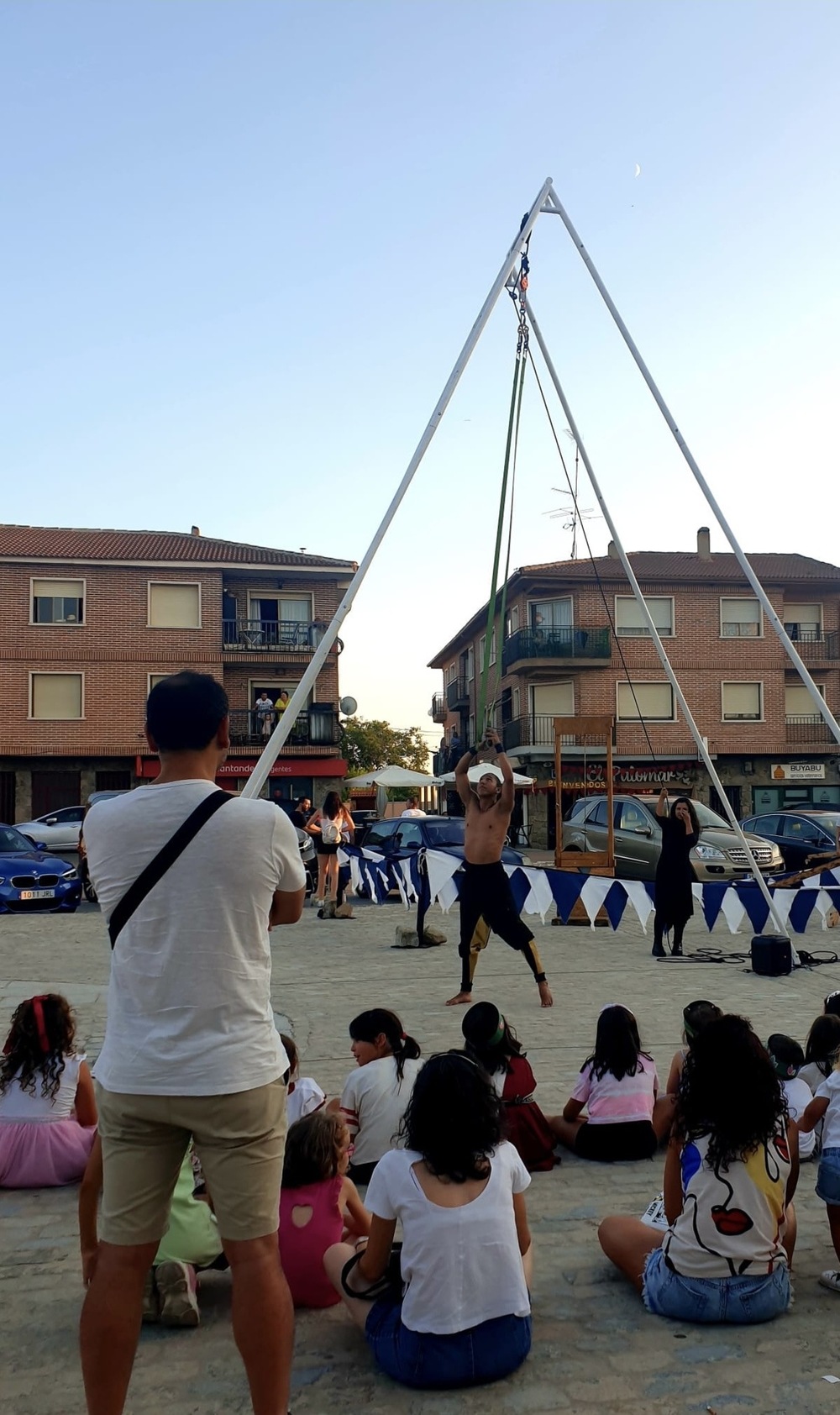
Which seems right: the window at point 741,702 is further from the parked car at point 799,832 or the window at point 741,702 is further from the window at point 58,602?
the window at point 58,602

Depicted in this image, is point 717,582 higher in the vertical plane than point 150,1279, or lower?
higher

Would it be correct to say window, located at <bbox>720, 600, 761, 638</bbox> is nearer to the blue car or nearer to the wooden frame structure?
the wooden frame structure

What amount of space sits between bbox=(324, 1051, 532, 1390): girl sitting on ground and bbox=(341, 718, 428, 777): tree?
61.3 meters

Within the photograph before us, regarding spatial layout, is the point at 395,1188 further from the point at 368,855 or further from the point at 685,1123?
the point at 368,855

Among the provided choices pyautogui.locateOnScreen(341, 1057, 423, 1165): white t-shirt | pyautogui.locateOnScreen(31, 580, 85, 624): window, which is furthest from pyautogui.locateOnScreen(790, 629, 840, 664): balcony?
pyautogui.locateOnScreen(341, 1057, 423, 1165): white t-shirt

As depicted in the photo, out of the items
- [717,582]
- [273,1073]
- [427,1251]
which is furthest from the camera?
[717,582]

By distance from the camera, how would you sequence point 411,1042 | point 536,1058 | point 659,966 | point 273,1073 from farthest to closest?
1. point 659,966
2. point 536,1058
3. point 411,1042
4. point 273,1073

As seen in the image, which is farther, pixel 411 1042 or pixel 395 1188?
pixel 411 1042

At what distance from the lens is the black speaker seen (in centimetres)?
998

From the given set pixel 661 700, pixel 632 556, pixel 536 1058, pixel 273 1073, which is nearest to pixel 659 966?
pixel 536 1058

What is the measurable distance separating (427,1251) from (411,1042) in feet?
5.54

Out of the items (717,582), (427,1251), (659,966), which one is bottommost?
(659,966)

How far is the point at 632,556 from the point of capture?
44.5 m

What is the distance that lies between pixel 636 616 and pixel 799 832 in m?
20.4
